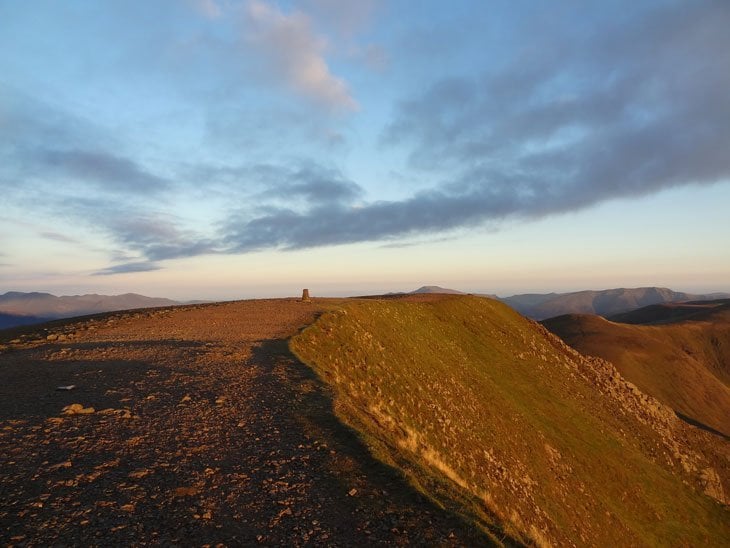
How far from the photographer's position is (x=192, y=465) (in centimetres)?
865

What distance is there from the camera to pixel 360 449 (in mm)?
9945

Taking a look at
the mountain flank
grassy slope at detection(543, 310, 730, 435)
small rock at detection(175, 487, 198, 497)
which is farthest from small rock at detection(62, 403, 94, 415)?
grassy slope at detection(543, 310, 730, 435)

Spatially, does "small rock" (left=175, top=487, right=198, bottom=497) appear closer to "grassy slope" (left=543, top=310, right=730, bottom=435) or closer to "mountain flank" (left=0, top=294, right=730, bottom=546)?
"mountain flank" (left=0, top=294, right=730, bottom=546)

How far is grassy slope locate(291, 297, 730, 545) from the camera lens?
14.7m

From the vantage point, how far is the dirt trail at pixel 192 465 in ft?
22.2

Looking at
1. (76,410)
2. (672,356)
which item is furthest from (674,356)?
(76,410)

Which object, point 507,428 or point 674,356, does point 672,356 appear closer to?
point 674,356

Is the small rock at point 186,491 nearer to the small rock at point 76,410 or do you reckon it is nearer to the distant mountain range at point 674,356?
the small rock at point 76,410

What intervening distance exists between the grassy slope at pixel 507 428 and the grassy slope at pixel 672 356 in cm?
1961

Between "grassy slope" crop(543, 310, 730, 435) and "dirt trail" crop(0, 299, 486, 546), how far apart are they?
251 ft

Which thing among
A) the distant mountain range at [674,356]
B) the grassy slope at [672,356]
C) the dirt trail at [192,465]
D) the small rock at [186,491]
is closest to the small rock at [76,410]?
the dirt trail at [192,465]

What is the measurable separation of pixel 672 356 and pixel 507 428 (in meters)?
72.7

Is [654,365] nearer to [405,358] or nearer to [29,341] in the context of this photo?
[405,358]

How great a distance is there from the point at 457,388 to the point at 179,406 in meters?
21.8
